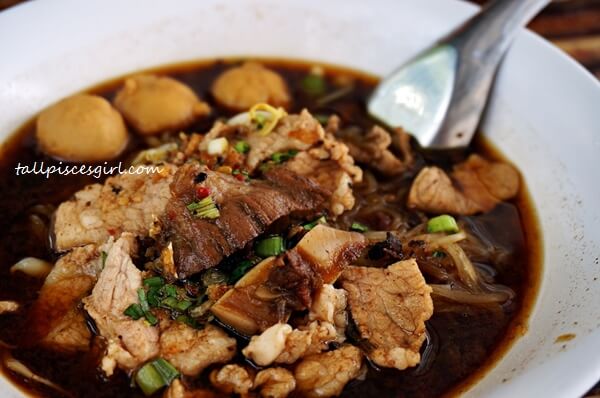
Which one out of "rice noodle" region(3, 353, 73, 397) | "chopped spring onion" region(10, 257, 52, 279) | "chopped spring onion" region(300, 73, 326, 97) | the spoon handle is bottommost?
"rice noodle" region(3, 353, 73, 397)

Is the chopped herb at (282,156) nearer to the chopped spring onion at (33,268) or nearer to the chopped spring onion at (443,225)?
the chopped spring onion at (443,225)

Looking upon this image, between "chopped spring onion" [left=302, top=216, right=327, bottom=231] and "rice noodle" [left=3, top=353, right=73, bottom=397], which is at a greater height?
"chopped spring onion" [left=302, top=216, right=327, bottom=231]

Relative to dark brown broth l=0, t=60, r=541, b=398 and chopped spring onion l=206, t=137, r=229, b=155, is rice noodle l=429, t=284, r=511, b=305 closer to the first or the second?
dark brown broth l=0, t=60, r=541, b=398

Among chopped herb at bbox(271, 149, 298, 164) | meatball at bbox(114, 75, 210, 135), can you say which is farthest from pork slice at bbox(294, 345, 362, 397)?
meatball at bbox(114, 75, 210, 135)

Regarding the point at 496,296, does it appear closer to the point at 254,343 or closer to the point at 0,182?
the point at 254,343

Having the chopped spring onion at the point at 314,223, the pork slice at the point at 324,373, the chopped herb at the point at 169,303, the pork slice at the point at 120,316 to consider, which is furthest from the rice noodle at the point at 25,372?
the chopped spring onion at the point at 314,223

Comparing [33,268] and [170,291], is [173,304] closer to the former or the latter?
[170,291]
